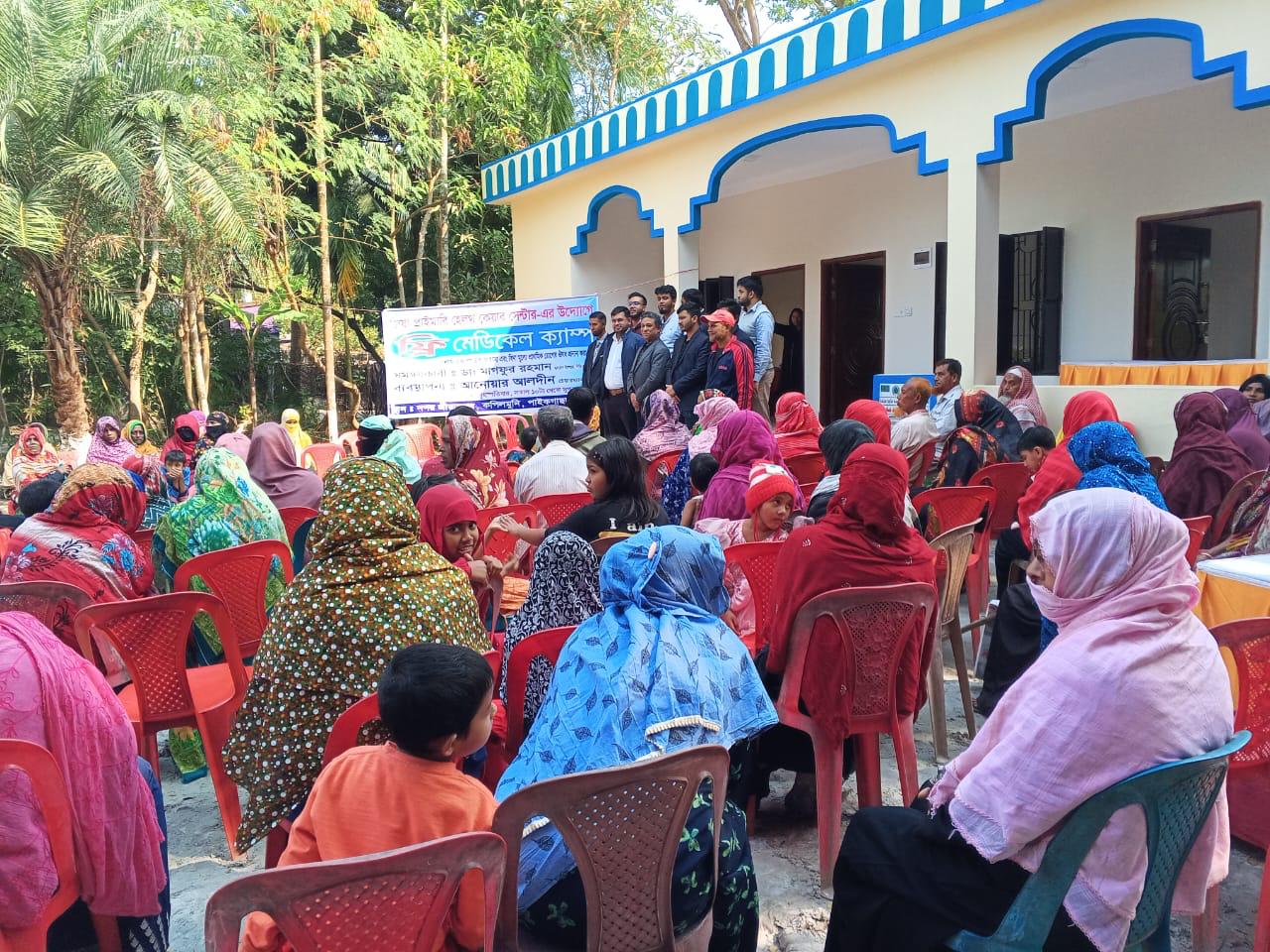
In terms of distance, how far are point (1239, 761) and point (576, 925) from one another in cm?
167

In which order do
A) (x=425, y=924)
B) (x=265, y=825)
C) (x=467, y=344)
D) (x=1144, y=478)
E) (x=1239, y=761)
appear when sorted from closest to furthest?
(x=425, y=924) < (x=265, y=825) < (x=1239, y=761) < (x=1144, y=478) < (x=467, y=344)

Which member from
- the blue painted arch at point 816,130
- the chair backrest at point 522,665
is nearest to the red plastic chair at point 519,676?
the chair backrest at point 522,665

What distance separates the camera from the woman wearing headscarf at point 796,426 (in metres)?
5.65

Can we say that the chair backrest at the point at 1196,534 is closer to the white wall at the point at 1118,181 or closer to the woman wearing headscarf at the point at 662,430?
the woman wearing headscarf at the point at 662,430

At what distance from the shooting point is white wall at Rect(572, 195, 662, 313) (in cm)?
1233

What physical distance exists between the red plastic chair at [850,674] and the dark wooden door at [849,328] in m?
9.15

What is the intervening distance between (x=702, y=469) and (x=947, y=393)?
332 centimetres

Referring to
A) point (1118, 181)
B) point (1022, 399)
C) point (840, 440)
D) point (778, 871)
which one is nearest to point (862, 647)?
point (778, 871)

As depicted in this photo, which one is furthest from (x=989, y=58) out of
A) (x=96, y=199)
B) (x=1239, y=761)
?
A: (x=96, y=199)

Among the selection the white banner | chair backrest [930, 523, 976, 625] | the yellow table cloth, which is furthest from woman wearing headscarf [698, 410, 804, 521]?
the white banner

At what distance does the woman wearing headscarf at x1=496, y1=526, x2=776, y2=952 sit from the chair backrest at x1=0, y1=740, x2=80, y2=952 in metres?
0.80

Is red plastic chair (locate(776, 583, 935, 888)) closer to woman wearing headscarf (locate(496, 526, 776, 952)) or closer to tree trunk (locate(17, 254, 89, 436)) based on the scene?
woman wearing headscarf (locate(496, 526, 776, 952))

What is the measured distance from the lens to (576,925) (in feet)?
5.78

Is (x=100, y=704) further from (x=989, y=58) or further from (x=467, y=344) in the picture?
(x=467, y=344)
